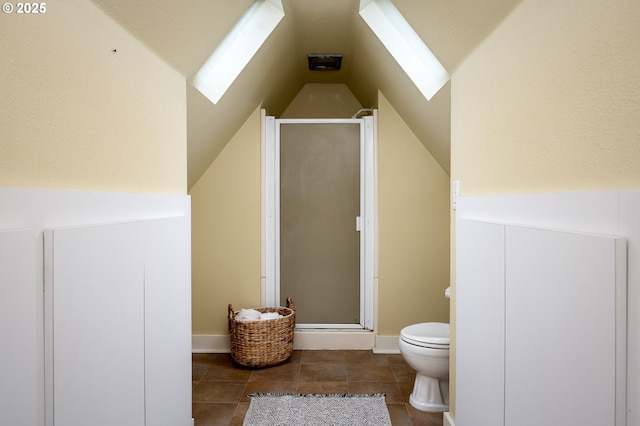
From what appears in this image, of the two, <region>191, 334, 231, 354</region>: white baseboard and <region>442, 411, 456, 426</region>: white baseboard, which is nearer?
<region>442, 411, 456, 426</region>: white baseboard

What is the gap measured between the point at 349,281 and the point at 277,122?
140 cm

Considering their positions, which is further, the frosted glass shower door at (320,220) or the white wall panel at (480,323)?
the frosted glass shower door at (320,220)

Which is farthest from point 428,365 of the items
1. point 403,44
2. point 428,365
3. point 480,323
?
point 403,44

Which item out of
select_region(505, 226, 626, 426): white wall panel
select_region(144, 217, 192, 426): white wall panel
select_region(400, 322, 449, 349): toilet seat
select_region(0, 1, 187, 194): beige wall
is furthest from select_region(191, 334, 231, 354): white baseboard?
select_region(505, 226, 626, 426): white wall panel

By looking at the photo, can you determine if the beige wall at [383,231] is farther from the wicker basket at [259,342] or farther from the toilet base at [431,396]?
the toilet base at [431,396]

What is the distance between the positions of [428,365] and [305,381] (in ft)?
2.85

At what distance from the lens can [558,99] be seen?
1119 mm

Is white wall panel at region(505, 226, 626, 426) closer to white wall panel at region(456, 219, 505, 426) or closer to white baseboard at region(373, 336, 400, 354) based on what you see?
white wall panel at region(456, 219, 505, 426)

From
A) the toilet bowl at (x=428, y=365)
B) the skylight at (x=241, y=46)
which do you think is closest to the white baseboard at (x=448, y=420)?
the toilet bowl at (x=428, y=365)

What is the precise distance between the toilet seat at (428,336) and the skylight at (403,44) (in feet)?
4.27

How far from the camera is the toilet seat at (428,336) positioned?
7.63 ft

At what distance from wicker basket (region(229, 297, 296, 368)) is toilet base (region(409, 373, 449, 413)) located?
1.01 meters

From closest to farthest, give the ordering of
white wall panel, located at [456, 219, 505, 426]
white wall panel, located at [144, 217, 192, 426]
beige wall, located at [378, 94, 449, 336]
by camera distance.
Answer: white wall panel, located at [456, 219, 505, 426], white wall panel, located at [144, 217, 192, 426], beige wall, located at [378, 94, 449, 336]

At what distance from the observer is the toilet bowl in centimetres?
232
